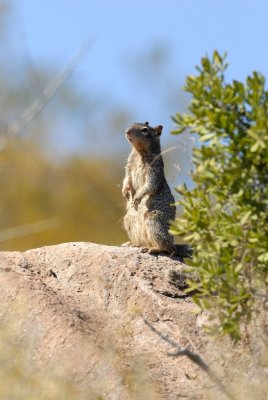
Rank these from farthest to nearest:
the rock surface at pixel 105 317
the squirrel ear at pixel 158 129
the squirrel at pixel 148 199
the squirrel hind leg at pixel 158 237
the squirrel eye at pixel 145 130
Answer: the squirrel ear at pixel 158 129, the squirrel eye at pixel 145 130, the squirrel at pixel 148 199, the squirrel hind leg at pixel 158 237, the rock surface at pixel 105 317

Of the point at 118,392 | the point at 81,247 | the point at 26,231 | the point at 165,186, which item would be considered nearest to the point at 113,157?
the point at 165,186

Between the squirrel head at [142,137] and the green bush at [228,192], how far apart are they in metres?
4.93

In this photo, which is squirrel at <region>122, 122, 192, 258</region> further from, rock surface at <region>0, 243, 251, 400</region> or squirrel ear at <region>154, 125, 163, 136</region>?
rock surface at <region>0, 243, 251, 400</region>

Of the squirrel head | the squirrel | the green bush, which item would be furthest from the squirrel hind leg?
the green bush

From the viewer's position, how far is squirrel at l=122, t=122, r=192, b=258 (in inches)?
496

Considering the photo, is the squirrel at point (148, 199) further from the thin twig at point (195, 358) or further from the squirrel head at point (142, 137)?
the thin twig at point (195, 358)

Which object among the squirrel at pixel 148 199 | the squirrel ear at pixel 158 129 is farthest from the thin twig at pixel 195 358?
the squirrel ear at pixel 158 129

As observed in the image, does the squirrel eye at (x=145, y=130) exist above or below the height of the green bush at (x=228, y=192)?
above

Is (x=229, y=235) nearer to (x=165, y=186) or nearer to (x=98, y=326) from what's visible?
(x=98, y=326)

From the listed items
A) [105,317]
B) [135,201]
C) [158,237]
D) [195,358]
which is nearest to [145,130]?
[135,201]

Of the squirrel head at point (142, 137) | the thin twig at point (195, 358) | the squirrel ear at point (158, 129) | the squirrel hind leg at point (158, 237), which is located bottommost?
the thin twig at point (195, 358)

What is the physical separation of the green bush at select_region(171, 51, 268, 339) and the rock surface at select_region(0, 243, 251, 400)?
3.27ft

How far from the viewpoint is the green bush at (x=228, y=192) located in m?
8.12

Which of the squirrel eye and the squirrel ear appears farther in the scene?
the squirrel ear
